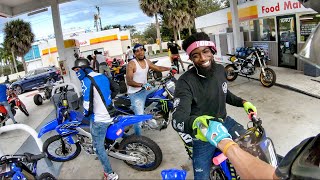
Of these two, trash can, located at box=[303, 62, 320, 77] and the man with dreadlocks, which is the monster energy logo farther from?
trash can, located at box=[303, 62, 320, 77]

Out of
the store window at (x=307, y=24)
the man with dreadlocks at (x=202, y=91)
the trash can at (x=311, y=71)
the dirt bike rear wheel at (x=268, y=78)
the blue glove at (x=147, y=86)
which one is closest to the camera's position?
the man with dreadlocks at (x=202, y=91)

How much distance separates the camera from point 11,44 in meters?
29.7

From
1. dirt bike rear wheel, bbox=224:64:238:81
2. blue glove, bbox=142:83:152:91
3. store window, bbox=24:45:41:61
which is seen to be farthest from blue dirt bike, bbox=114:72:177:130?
store window, bbox=24:45:41:61

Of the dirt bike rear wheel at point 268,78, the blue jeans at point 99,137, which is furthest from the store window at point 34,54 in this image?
the blue jeans at point 99,137

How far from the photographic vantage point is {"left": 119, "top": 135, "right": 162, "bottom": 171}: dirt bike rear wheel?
409 centimetres

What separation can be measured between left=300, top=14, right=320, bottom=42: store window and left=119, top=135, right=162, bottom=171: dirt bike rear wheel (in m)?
7.45

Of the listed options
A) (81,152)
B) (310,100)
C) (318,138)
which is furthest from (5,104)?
(318,138)

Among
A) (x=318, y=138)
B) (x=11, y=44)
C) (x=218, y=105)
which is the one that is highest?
(x=11, y=44)

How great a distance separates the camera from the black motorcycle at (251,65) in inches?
334

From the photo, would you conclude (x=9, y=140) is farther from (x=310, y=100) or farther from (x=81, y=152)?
(x=310, y=100)

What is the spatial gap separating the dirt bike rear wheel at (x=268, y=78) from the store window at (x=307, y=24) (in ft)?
7.06

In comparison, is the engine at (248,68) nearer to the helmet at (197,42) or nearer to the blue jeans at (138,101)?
the blue jeans at (138,101)

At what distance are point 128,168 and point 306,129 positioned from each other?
3223 mm

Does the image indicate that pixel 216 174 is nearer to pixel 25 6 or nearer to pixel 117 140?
pixel 117 140
